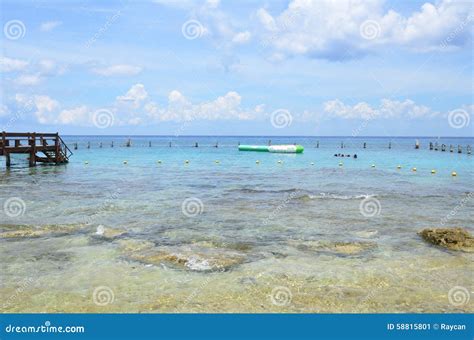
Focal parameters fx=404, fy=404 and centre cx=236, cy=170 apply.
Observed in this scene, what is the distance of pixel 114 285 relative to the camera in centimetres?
962

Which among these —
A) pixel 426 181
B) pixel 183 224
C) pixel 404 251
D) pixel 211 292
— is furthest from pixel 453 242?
pixel 426 181

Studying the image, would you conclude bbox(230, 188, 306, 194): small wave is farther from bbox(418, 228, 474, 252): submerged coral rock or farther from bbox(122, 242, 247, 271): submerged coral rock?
bbox(122, 242, 247, 271): submerged coral rock

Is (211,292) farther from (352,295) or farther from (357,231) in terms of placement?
(357,231)

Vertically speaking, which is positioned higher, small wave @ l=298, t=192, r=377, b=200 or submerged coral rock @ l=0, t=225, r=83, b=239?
small wave @ l=298, t=192, r=377, b=200

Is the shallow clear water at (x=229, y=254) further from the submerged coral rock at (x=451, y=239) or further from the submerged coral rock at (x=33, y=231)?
the submerged coral rock at (x=451, y=239)

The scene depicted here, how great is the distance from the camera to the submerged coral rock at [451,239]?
13008 mm

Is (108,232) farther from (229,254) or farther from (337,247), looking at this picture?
(337,247)

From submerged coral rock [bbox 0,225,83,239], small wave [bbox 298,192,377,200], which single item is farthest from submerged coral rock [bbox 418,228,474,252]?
submerged coral rock [bbox 0,225,83,239]

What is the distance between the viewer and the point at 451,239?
43.6 feet

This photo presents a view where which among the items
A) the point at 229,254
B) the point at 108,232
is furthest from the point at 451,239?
the point at 108,232

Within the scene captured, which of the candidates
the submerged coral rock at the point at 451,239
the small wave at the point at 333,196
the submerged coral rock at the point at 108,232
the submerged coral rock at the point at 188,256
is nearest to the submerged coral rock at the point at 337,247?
the submerged coral rock at the point at 451,239

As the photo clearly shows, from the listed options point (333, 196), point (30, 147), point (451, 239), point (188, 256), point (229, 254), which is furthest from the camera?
point (30, 147)

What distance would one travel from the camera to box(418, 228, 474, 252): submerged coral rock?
42.7ft

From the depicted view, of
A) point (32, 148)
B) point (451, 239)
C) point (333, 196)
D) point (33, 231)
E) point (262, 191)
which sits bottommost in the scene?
point (33, 231)
